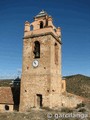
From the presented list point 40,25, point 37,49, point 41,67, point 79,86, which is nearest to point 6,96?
point 41,67

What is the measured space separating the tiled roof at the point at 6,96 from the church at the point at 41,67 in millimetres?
1899

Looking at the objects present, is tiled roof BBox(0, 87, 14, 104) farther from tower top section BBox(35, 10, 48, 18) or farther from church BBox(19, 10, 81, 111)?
tower top section BBox(35, 10, 48, 18)

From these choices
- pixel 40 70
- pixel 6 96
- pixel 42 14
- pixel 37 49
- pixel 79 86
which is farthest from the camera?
pixel 79 86

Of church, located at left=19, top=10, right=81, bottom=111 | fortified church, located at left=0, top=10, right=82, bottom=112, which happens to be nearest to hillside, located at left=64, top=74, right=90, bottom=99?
fortified church, located at left=0, top=10, right=82, bottom=112

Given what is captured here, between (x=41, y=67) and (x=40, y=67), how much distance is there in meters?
0.13

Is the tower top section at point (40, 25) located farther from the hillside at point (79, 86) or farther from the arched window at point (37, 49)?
the hillside at point (79, 86)

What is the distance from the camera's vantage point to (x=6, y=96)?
21797mm

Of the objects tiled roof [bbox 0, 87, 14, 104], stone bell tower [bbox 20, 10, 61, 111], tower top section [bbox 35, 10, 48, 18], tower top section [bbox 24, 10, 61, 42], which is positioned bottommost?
tiled roof [bbox 0, 87, 14, 104]

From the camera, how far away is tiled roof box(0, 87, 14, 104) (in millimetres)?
21028

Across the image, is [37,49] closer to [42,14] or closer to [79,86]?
[42,14]

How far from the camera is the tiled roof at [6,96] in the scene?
2103cm

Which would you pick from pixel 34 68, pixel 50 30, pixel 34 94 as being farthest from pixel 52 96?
pixel 50 30

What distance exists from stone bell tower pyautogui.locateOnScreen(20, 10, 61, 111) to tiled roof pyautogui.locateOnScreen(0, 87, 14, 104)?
6.38 feet

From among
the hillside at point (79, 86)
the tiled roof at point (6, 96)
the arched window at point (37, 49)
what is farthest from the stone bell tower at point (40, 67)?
the hillside at point (79, 86)
